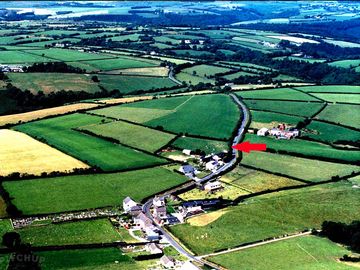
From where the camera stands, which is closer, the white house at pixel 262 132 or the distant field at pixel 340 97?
the white house at pixel 262 132

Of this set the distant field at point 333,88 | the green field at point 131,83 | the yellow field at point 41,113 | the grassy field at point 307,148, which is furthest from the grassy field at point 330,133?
the green field at point 131,83

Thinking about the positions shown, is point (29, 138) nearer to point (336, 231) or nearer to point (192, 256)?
point (192, 256)

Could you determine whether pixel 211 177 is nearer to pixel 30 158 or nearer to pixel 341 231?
pixel 341 231

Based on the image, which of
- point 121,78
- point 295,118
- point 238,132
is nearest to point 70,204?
point 238,132

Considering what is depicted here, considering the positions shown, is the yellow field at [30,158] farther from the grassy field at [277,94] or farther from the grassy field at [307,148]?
the grassy field at [277,94]

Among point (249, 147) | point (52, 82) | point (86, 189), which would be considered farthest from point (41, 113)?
point (86, 189)
